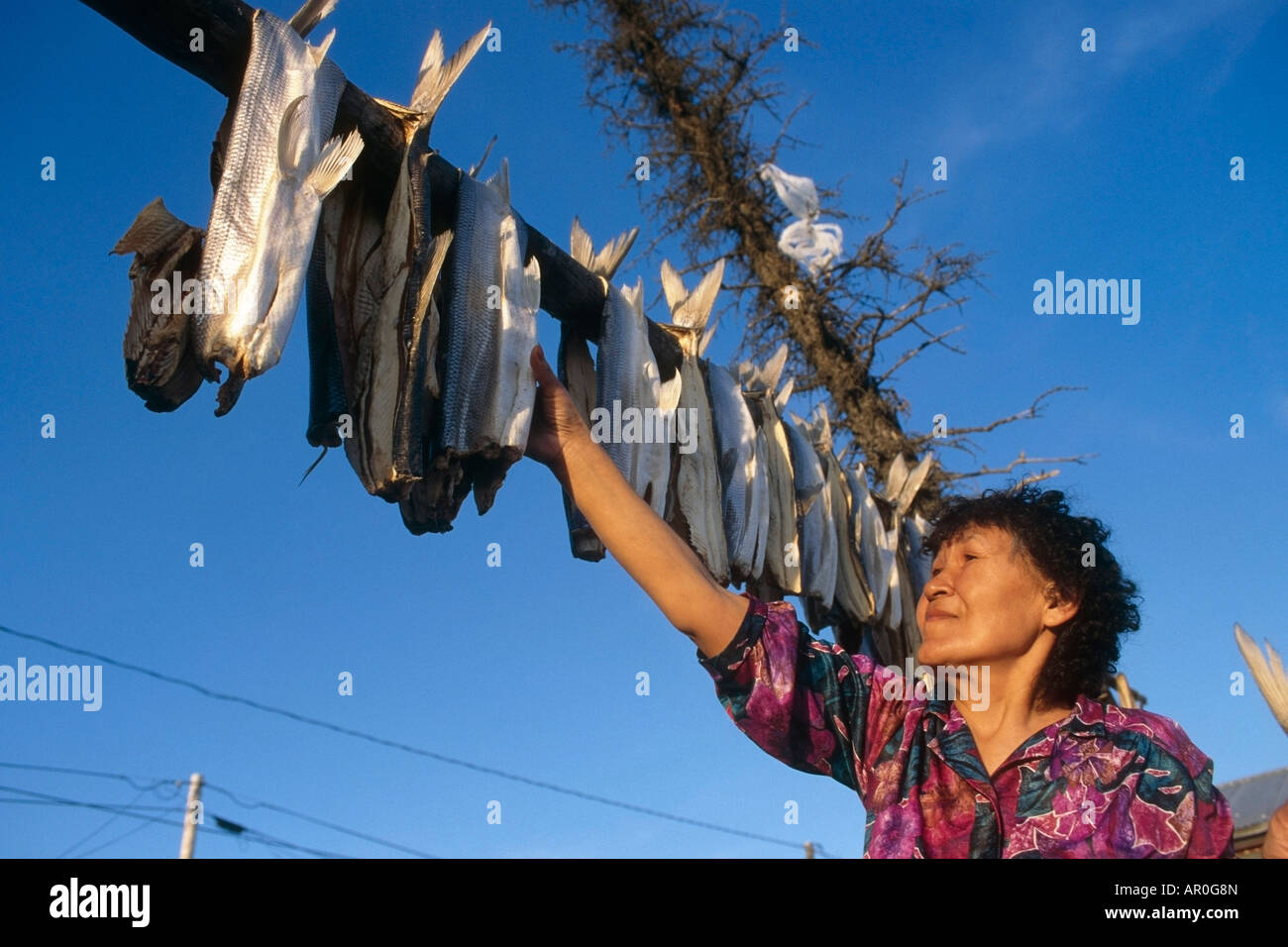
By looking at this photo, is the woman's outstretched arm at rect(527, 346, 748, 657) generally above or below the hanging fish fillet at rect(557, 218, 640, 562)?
below

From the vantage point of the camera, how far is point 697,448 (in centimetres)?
360

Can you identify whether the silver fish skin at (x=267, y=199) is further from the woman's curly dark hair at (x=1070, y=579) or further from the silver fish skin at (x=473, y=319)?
the woman's curly dark hair at (x=1070, y=579)

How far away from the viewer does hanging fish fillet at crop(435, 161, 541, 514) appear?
2.53 metres

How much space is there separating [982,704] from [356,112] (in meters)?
1.91

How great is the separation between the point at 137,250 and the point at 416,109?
835 millimetres

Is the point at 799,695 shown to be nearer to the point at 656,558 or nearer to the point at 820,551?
the point at 656,558

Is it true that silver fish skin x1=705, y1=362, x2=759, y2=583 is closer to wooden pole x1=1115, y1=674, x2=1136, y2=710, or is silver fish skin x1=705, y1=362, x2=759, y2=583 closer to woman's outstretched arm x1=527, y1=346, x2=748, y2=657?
woman's outstretched arm x1=527, y1=346, x2=748, y2=657

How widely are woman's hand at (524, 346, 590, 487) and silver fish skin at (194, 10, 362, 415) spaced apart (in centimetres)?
57

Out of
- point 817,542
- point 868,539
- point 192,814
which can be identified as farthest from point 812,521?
point 192,814

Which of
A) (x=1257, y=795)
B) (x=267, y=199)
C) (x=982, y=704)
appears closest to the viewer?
(x=982, y=704)

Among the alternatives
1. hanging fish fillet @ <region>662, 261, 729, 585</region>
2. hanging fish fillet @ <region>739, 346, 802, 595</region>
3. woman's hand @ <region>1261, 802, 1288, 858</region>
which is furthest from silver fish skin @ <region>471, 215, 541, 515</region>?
woman's hand @ <region>1261, 802, 1288, 858</region>

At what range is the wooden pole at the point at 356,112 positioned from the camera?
7.43 ft

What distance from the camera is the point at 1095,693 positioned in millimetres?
2238
